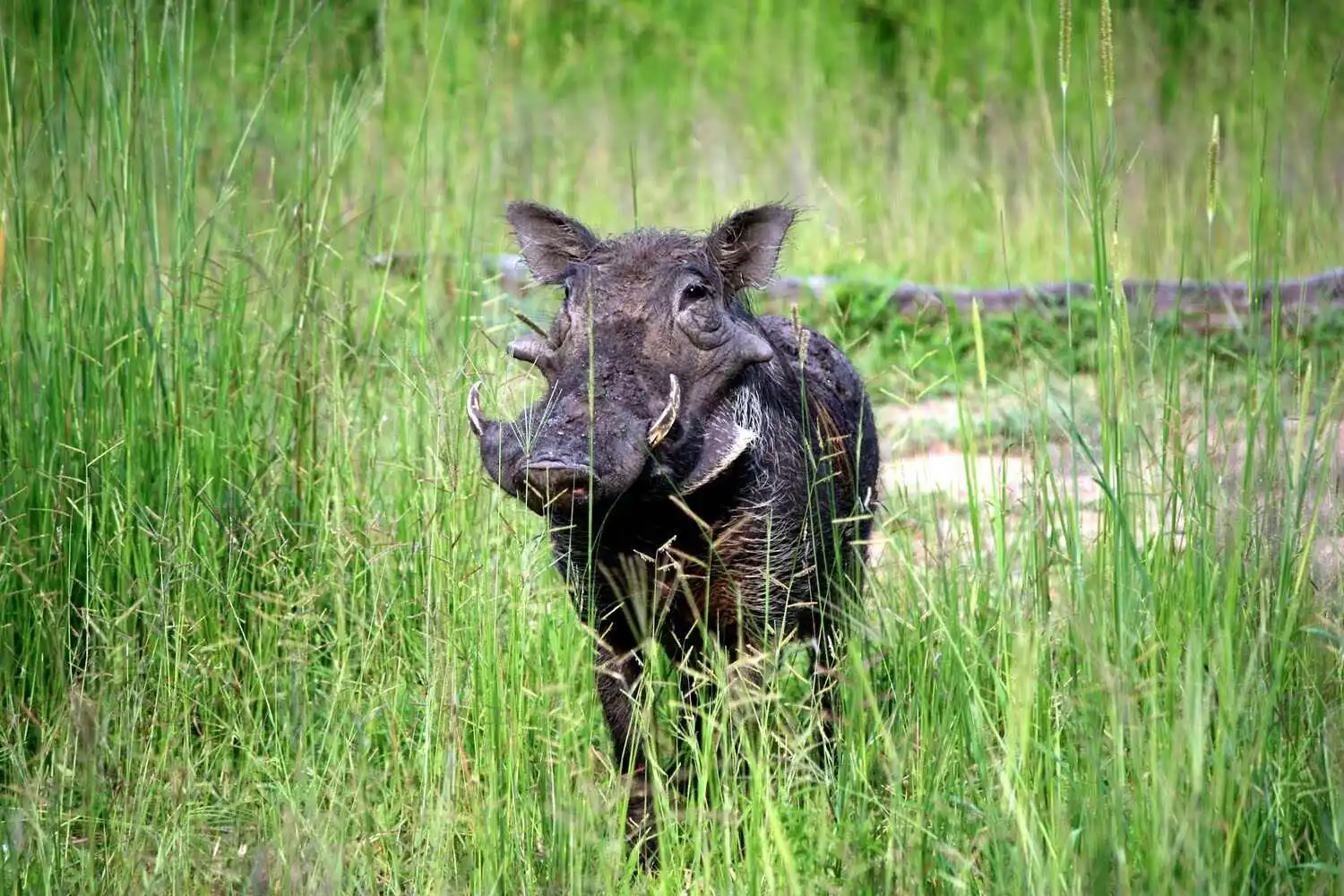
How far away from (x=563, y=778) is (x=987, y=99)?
734cm

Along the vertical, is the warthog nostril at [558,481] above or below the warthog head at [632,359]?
below

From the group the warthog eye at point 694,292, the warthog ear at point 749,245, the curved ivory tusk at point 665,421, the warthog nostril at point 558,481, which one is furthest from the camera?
the warthog ear at point 749,245

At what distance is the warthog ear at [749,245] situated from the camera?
3490 mm

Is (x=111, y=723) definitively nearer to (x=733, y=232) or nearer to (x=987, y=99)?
(x=733, y=232)

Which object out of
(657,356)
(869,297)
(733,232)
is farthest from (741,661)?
(869,297)

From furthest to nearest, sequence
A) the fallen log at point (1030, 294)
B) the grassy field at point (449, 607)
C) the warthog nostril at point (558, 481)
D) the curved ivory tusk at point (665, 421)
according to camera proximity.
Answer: the fallen log at point (1030, 294)
the curved ivory tusk at point (665, 421)
the warthog nostril at point (558, 481)
the grassy field at point (449, 607)

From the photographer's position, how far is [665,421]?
117 inches

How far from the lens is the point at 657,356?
3.17 meters

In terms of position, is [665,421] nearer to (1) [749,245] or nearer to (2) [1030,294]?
(1) [749,245]

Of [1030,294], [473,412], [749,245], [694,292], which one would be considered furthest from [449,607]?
[1030,294]

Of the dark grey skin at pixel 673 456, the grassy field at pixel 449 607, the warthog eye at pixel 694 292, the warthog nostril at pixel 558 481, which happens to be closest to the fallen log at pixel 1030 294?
the grassy field at pixel 449 607

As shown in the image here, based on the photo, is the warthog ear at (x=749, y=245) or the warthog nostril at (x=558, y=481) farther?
the warthog ear at (x=749, y=245)

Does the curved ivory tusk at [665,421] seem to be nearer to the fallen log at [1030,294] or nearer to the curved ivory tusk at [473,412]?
the curved ivory tusk at [473,412]

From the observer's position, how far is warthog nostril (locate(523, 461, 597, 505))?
9.08 ft
